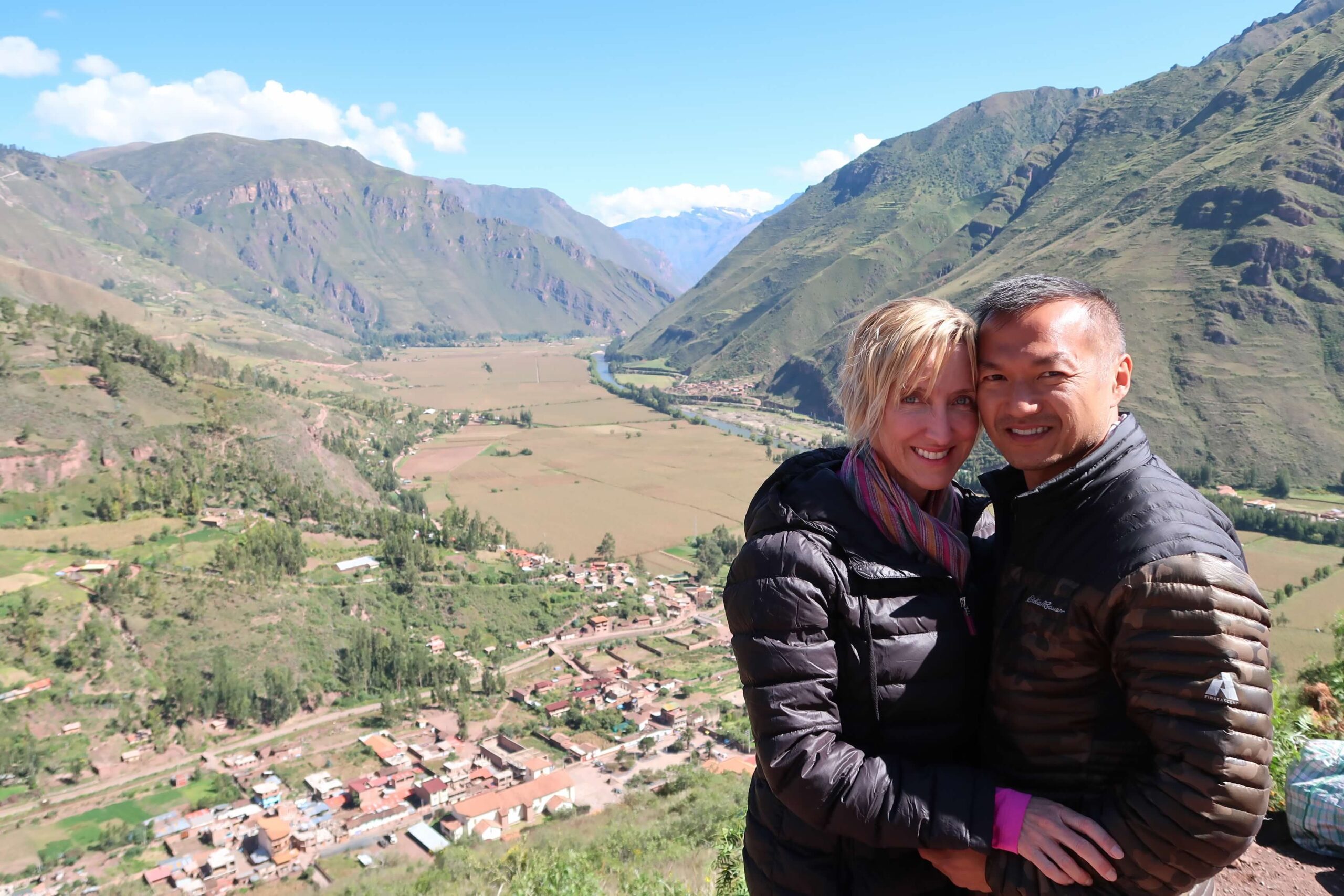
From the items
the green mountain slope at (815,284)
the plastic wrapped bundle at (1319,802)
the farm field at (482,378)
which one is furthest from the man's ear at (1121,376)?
the green mountain slope at (815,284)

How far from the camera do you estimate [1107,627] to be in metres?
1.76

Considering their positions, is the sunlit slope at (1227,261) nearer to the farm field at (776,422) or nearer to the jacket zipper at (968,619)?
the farm field at (776,422)

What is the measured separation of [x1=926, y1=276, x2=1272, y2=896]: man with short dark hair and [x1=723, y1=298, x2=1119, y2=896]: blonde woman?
0.32 feet

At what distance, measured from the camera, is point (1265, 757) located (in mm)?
1606

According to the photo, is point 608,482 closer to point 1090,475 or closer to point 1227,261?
point 1090,475

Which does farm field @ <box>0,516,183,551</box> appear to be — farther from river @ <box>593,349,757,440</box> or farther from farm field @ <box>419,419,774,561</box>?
river @ <box>593,349,757,440</box>

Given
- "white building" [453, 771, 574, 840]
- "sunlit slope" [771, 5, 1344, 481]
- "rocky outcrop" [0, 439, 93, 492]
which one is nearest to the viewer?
"white building" [453, 771, 574, 840]

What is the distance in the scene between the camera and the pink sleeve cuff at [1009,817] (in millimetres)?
1894

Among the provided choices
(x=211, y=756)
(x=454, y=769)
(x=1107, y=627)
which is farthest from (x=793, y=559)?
(x=211, y=756)

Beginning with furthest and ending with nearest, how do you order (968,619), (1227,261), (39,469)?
1. (1227,261)
2. (39,469)
3. (968,619)

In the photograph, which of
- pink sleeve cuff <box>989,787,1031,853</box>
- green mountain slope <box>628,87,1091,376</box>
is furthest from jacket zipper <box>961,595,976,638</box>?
green mountain slope <box>628,87,1091,376</box>

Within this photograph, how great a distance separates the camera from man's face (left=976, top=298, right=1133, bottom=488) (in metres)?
1.98

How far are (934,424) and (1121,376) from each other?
509 millimetres

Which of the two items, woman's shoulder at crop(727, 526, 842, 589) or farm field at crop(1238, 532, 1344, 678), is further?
farm field at crop(1238, 532, 1344, 678)
